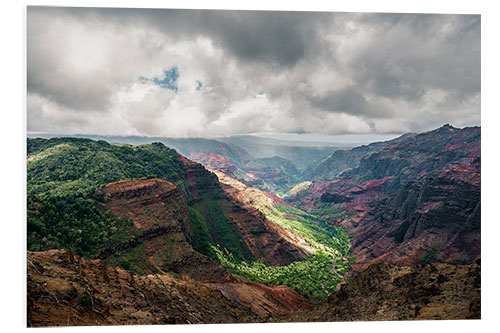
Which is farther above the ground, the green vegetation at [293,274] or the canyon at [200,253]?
the canyon at [200,253]

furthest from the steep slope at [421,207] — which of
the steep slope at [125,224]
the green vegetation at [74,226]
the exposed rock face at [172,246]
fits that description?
the green vegetation at [74,226]

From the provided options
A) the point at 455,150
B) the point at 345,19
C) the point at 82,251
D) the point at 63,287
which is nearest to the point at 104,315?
the point at 63,287

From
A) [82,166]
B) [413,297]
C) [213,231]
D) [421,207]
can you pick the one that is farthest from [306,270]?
[82,166]

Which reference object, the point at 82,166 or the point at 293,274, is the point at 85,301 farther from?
the point at 293,274

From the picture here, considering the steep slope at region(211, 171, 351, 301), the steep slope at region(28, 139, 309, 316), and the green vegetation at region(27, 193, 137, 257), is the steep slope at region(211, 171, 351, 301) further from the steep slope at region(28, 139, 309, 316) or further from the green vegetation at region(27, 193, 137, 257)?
the green vegetation at region(27, 193, 137, 257)

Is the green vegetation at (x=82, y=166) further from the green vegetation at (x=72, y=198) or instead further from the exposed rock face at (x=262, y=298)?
the exposed rock face at (x=262, y=298)
